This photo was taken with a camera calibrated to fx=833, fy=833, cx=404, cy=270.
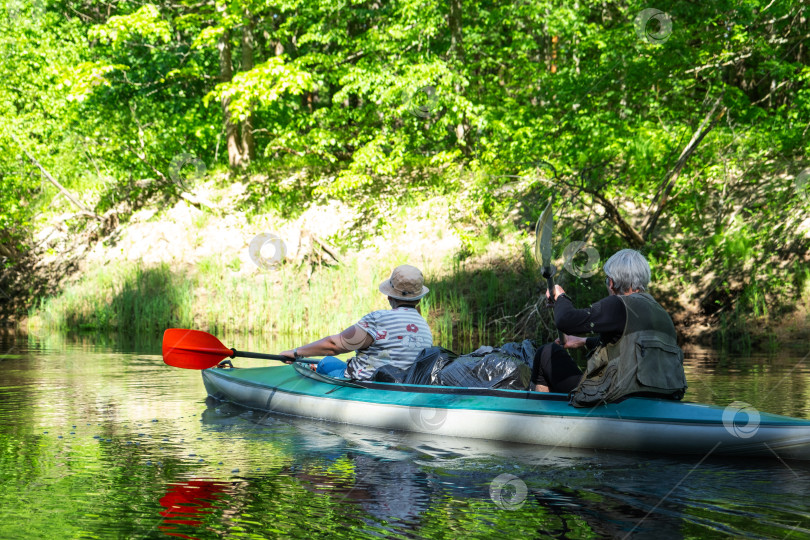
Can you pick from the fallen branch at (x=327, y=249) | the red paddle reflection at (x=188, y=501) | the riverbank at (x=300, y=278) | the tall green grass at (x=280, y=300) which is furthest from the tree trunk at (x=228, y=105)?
the red paddle reflection at (x=188, y=501)

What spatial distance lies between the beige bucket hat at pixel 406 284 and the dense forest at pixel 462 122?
462 cm

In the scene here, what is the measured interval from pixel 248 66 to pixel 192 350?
41.8ft

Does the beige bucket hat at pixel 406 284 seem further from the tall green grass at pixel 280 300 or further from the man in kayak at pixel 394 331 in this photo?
the tall green grass at pixel 280 300

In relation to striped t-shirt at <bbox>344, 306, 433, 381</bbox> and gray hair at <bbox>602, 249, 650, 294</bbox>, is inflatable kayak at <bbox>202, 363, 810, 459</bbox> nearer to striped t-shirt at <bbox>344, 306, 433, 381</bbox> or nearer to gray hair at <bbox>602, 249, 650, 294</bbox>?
striped t-shirt at <bbox>344, 306, 433, 381</bbox>

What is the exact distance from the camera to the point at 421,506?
397cm

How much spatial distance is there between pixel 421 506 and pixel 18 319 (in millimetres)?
17003

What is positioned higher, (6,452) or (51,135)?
(51,135)

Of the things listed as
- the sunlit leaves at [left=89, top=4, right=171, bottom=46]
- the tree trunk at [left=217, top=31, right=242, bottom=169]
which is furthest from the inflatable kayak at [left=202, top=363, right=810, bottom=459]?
the tree trunk at [left=217, top=31, right=242, bottom=169]

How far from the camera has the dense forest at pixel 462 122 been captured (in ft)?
41.6

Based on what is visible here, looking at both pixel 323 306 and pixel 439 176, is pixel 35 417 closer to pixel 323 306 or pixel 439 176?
pixel 323 306

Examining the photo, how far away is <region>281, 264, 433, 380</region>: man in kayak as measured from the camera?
616 cm

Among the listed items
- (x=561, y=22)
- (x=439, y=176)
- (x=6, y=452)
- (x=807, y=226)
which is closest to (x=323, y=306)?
(x=439, y=176)

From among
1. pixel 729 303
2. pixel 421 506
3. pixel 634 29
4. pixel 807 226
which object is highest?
pixel 634 29

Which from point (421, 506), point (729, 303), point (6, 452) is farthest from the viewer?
point (729, 303)
